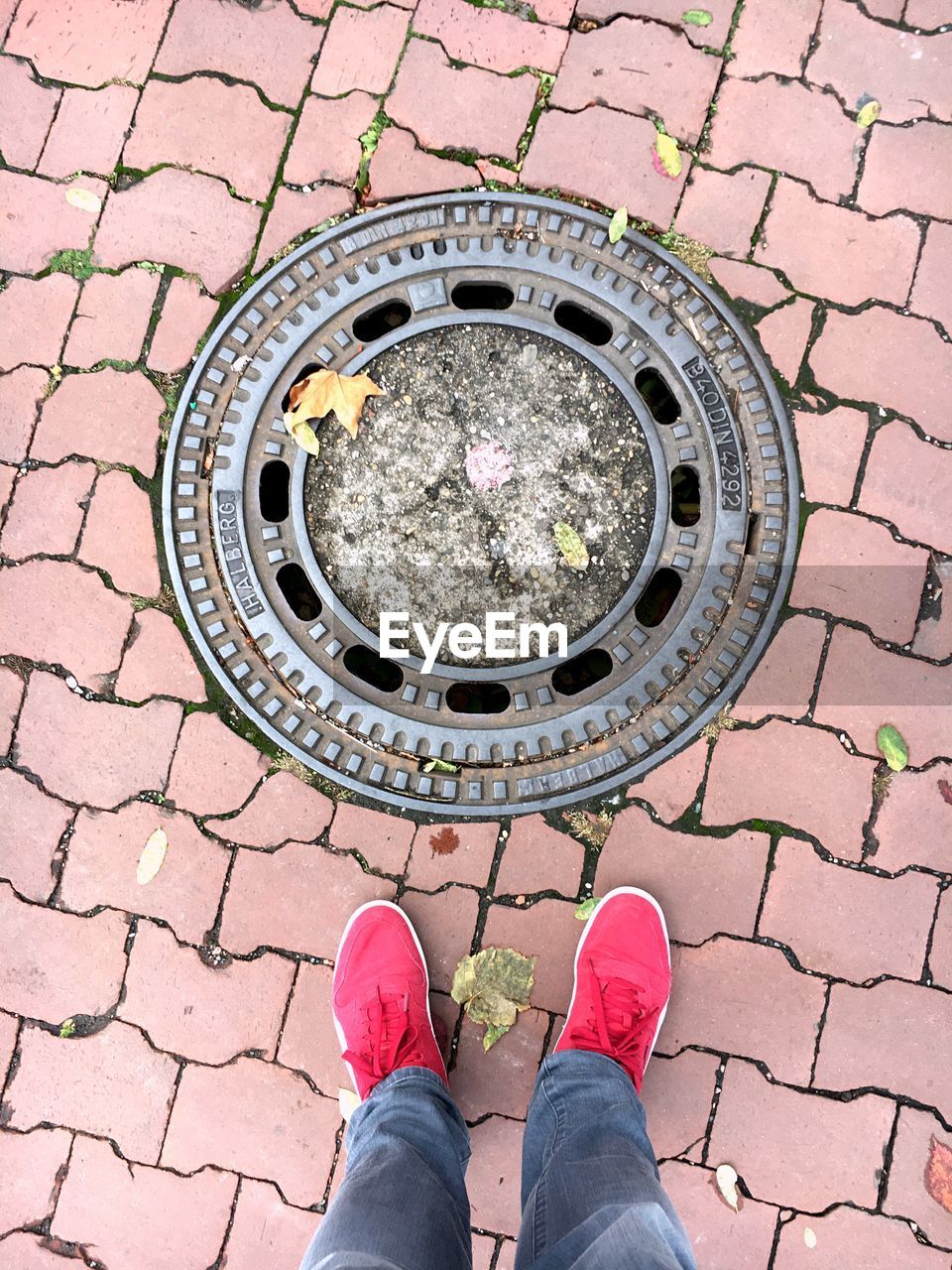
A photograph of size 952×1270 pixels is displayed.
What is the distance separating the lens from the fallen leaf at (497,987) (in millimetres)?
2498

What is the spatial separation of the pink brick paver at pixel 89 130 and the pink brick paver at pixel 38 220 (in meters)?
0.05

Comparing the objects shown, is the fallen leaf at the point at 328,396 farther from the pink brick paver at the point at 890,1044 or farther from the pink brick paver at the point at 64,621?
the pink brick paver at the point at 890,1044

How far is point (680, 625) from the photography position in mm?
2486

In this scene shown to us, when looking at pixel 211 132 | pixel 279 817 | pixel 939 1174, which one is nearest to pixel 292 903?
pixel 279 817

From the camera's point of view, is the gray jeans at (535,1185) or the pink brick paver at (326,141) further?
the pink brick paver at (326,141)

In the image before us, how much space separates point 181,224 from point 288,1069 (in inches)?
101

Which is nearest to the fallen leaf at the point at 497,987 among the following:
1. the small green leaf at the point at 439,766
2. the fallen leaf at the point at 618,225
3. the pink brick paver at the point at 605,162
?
the small green leaf at the point at 439,766

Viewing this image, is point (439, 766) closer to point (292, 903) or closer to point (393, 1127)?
point (292, 903)

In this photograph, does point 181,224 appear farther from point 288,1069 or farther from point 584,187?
point 288,1069

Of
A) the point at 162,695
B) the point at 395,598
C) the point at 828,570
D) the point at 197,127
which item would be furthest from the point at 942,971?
the point at 197,127

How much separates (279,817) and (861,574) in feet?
6.17

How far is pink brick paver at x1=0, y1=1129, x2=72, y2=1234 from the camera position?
2.54 metres

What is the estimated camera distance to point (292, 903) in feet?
8.29

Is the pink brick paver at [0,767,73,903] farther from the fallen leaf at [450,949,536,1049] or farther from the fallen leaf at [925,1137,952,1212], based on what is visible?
the fallen leaf at [925,1137,952,1212]
